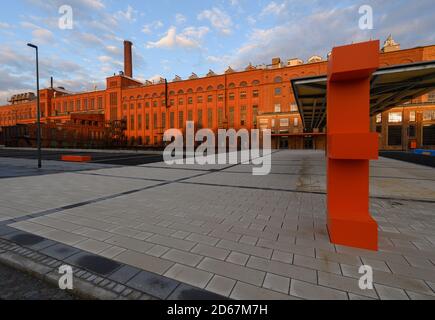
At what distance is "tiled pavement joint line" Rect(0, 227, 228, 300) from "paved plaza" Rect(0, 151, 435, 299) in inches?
3.1

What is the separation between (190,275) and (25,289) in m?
1.98

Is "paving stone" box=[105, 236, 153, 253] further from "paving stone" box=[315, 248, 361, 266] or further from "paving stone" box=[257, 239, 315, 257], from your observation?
"paving stone" box=[315, 248, 361, 266]

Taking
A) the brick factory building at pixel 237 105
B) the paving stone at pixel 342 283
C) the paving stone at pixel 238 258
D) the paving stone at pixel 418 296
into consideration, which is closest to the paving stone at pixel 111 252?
the paving stone at pixel 238 258

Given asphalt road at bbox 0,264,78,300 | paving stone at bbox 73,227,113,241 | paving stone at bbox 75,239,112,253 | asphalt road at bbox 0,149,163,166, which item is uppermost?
asphalt road at bbox 0,149,163,166

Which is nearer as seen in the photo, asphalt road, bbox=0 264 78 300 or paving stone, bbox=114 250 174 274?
asphalt road, bbox=0 264 78 300

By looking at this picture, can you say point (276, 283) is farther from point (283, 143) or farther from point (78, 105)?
point (78, 105)

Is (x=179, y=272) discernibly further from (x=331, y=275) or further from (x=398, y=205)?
(x=398, y=205)

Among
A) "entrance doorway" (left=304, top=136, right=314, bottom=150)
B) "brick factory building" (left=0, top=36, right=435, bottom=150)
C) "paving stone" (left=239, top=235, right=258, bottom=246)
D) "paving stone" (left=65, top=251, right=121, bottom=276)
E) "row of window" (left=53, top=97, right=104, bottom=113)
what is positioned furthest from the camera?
"row of window" (left=53, top=97, right=104, bottom=113)

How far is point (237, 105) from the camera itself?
49.3 m

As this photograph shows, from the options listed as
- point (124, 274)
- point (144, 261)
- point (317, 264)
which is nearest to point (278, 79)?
point (317, 264)

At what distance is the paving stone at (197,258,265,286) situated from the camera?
2.61 meters

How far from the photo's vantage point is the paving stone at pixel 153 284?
2387 millimetres

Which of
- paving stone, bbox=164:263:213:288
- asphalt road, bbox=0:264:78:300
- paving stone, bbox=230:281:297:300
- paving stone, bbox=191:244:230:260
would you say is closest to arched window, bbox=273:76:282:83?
paving stone, bbox=191:244:230:260

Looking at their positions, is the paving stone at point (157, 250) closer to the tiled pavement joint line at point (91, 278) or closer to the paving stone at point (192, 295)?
the tiled pavement joint line at point (91, 278)
